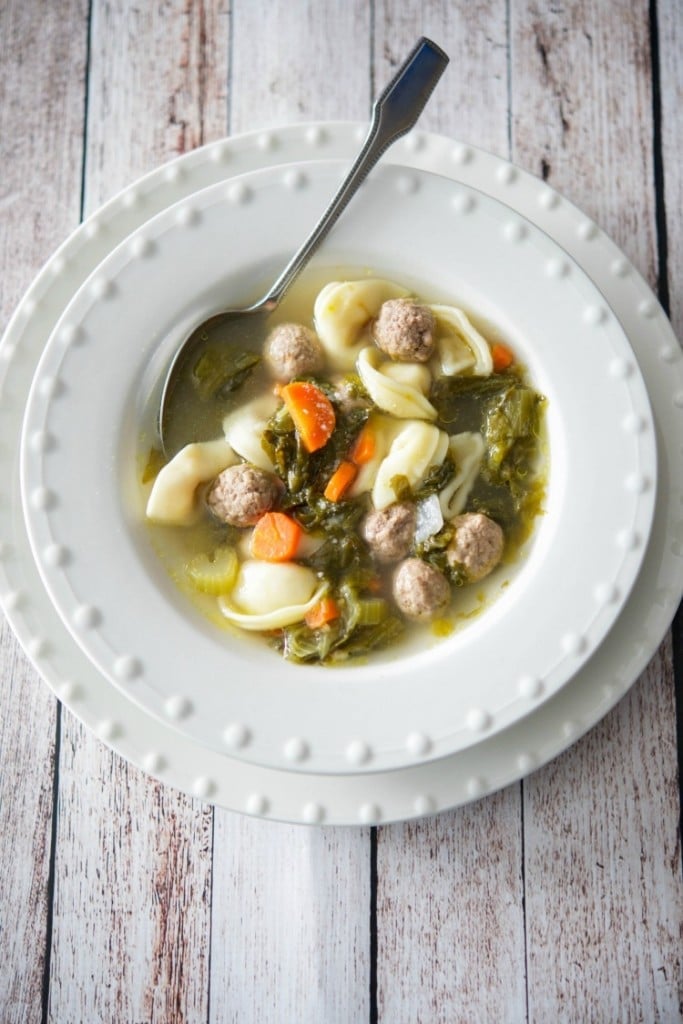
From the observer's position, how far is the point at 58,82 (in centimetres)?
342

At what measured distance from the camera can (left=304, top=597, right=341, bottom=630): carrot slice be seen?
2.85m

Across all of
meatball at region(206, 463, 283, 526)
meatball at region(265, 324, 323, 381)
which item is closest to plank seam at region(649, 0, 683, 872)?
meatball at region(265, 324, 323, 381)

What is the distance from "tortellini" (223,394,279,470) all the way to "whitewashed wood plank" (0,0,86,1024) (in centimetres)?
95

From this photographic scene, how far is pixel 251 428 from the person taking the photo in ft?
9.77

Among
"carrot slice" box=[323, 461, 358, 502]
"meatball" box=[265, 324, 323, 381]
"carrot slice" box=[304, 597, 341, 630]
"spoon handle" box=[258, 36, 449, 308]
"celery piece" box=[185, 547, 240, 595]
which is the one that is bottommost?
"carrot slice" box=[304, 597, 341, 630]

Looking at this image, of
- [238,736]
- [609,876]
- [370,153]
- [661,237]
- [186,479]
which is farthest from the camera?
[661,237]

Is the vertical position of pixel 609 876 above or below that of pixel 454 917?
above

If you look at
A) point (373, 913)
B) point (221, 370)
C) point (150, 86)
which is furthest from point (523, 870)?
point (150, 86)

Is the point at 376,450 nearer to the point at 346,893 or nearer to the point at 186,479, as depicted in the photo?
the point at 186,479

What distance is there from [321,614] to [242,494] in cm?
45

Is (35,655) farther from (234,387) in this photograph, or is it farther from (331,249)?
(331,249)

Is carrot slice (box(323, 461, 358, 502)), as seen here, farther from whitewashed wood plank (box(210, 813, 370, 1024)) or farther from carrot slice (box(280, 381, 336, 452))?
whitewashed wood plank (box(210, 813, 370, 1024))

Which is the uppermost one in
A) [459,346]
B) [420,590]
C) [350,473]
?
[459,346]

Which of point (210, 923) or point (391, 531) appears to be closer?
point (391, 531)
